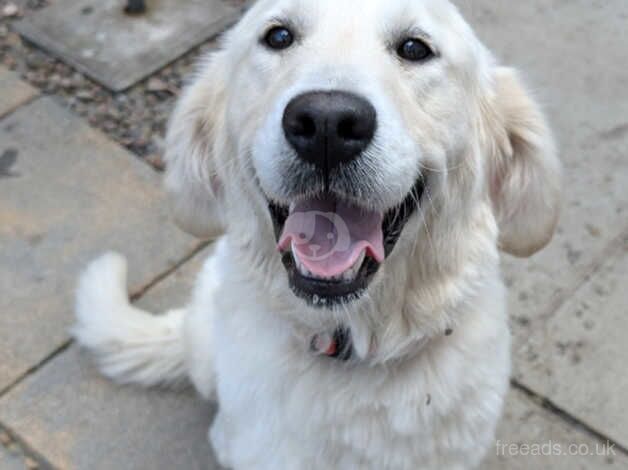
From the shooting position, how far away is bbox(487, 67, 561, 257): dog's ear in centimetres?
222

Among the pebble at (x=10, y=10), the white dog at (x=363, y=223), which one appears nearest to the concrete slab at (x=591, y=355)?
the white dog at (x=363, y=223)

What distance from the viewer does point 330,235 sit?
192cm

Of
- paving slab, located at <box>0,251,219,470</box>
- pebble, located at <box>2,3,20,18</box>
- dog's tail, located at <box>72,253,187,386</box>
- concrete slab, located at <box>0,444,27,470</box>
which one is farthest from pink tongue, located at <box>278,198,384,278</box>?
pebble, located at <box>2,3,20,18</box>

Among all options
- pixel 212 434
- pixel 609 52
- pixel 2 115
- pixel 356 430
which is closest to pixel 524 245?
pixel 356 430

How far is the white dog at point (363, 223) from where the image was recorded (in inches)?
72.6

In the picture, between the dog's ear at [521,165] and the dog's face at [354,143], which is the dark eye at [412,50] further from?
the dog's ear at [521,165]

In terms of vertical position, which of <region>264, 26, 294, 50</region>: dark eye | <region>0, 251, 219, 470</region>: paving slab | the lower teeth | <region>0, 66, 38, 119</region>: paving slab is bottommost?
<region>0, 251, 219, 470</region>: paving slab

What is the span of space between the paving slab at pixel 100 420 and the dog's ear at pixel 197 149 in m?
0.95

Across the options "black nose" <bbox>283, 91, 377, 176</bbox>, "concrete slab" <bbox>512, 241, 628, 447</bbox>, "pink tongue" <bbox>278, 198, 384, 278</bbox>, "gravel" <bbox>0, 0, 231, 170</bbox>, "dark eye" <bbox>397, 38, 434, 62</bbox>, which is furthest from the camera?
"gravel" <bbox>0, 0, 231, 170</bbox>

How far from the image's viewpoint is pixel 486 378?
2307 mm

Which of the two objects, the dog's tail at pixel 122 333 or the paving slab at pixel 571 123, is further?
the paving slab at pixel 571 123

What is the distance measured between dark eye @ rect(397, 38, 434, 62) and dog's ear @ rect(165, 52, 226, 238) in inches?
22.8

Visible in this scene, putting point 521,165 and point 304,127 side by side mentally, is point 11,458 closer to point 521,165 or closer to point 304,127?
point 304,127

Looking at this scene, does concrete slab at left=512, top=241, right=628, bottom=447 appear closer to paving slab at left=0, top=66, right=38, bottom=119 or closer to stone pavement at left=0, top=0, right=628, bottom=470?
stone pavement at left=0, top=0, right=628, bottom=470
